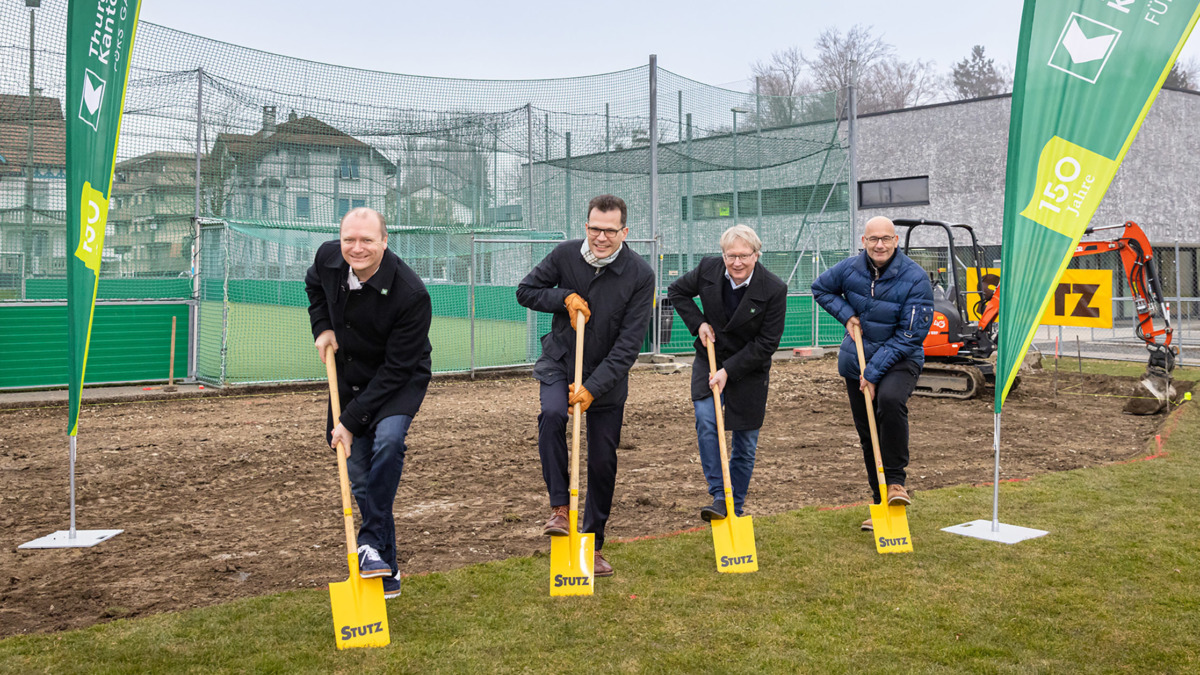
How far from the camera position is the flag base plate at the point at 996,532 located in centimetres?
509

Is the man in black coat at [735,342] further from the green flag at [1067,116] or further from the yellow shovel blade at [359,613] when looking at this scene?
the yellow shovel blade at [359,613]

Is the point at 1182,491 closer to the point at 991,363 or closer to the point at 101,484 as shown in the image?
the point at 991,363

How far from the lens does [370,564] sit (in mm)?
3781

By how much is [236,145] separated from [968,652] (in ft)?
37.4

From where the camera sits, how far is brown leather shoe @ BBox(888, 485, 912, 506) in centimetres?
502

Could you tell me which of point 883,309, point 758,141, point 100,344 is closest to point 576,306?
point 883,309

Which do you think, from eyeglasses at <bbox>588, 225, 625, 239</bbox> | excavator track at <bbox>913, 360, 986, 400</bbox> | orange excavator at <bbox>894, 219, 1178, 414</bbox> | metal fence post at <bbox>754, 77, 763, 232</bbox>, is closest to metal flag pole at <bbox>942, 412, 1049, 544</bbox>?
eyeglasses at <bbox>588, 225, 625, 239</bbox>

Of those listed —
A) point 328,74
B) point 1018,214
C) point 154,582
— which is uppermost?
point 328,74

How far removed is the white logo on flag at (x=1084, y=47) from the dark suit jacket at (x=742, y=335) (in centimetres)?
181

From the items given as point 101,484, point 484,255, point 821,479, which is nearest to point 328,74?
point 484,255

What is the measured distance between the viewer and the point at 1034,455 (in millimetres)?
7895

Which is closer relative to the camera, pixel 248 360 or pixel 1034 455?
pixel 1034 455

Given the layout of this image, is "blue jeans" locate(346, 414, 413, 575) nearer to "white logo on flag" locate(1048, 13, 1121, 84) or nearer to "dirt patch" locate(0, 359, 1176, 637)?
"dirt patch" locate(0, 359, 1176, 637)

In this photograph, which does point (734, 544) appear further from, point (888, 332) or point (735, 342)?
point (888, 332)
